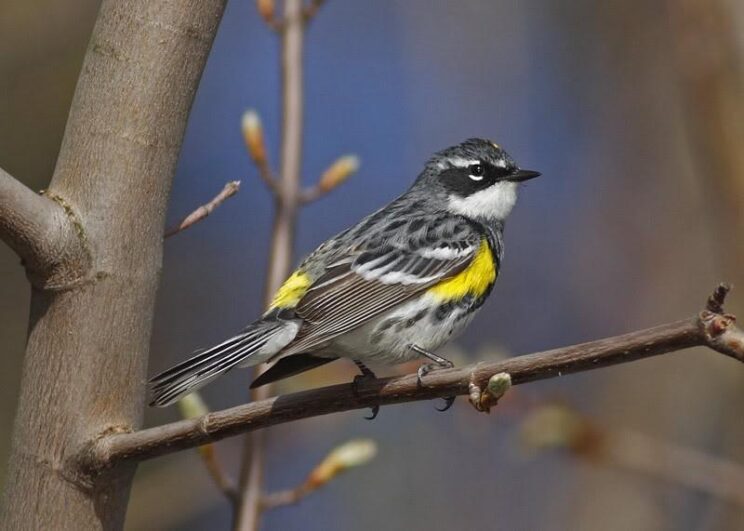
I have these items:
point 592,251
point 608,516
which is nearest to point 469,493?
point 608,516

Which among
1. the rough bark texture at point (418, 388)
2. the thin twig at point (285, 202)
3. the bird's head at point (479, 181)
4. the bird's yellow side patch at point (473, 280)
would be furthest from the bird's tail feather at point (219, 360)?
the bird's head at point (479, 181)

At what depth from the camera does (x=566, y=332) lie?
8.59 m

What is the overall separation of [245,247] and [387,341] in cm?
553

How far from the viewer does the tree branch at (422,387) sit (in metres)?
2.05

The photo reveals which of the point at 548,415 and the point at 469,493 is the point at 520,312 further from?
the point at 548,415

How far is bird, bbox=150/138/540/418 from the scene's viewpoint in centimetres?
379

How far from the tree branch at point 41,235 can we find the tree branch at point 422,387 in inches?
16.5

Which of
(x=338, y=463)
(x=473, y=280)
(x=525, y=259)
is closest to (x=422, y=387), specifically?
(x=338, y=463)

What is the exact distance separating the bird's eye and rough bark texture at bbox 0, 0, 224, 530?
236 cm

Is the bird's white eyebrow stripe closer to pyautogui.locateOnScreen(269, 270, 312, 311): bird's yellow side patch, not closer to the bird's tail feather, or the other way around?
pyautogui.locateOnScreen(269, 270, 312, 311): bird's yellow side patch

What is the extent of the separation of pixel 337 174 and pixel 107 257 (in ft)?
3.69

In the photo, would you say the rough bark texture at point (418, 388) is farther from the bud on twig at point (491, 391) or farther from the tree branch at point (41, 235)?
the tree branch at point (41, 235)

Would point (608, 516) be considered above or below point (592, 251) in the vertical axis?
below

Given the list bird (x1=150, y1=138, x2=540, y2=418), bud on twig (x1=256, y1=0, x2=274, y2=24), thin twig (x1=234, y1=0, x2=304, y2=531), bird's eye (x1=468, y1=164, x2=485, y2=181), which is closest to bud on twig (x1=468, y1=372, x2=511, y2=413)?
thin twig (x1=234, y1=0, x2=304, y2=531)
